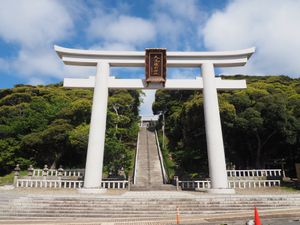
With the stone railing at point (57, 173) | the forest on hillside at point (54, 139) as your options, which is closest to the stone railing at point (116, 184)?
the forest on hillside at point (54, 139)

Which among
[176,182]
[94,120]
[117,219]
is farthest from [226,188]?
[94,120]

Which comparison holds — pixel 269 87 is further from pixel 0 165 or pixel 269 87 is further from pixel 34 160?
pixel 0 165

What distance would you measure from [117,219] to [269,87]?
22651 mm

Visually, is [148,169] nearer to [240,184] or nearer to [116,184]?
[116,184]

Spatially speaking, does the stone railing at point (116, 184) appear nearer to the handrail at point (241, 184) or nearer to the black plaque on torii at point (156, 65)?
the handrail at point (241, 184)

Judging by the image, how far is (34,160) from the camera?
23250 millimetres

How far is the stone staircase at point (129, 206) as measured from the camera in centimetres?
871

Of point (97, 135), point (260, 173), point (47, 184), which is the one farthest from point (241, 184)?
point (47, 184)

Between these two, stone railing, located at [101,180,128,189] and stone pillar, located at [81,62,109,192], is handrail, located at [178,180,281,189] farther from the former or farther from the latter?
stone pillar, located at [81,62,109,192]

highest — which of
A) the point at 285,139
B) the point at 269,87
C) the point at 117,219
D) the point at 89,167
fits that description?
the point at 269,87

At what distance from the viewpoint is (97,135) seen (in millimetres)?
12742

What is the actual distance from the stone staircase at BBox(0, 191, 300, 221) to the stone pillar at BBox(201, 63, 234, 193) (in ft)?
7.36

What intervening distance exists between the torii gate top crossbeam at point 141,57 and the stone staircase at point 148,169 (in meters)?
7.76

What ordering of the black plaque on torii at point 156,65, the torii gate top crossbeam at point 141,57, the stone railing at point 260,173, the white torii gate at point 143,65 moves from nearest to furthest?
the white torii gate at point 143,65 → the black plaque on torii at point 156,65 → the torii gate top crossbeam at point 141,57 → the stone railing at point 260,173
